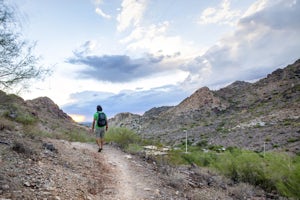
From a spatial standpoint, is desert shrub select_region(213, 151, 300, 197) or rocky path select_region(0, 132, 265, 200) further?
desert shrub select_region(213, 151, 300, 197)

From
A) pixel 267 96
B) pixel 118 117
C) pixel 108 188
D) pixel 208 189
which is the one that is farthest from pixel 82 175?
pixel 118 117

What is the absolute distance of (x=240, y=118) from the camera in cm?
5888

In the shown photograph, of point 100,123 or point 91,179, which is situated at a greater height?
point 100,123

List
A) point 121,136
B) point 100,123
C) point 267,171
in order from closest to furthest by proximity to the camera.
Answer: point 100,123 < point 267,171 < point 121,136

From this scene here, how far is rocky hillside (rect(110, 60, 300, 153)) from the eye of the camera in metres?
42.4

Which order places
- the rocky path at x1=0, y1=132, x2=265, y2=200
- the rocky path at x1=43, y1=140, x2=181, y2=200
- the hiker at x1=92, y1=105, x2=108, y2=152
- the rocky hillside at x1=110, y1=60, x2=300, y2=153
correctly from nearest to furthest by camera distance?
the rocky path at x1=0, y1=132, x2=265, y2=200 < the rocky path at x1=43, y1=140, x2=181, y2=200 < the hiker at x1=92, y1=105, x2=108, y2=152 < the rocky hillside at x1=110, y1=60, x2=300, y2=153

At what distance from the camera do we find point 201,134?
55031 millimetres

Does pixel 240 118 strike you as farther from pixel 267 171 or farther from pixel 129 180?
pixel 129 180

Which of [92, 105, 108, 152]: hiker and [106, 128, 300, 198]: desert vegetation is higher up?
[92, 105, 108, 152]: hiker

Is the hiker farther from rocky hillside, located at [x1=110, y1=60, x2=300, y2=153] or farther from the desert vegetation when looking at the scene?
rocky hillside, located at [x1=110, y1=60, x2=300, y2=153]

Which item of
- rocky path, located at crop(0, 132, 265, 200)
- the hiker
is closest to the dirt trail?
rocky path, located at crop(0, 132, 265, 200)

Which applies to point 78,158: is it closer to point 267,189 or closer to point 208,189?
Answer: point 208,189

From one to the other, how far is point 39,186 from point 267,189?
10714mm

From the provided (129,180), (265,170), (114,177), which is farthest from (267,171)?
(114,177)
